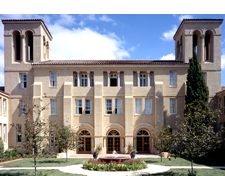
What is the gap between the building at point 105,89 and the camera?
1244 inches

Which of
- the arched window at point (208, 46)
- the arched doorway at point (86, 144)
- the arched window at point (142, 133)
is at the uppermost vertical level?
the arched window at point (208, 46)

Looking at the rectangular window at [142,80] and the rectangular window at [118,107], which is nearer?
the rectangular window at [118,107]

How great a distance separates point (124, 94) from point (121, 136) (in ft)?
17.5

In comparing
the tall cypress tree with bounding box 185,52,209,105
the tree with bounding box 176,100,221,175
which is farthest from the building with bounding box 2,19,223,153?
the tree with bounding box 176,100,221,175

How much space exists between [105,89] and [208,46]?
52.5ft

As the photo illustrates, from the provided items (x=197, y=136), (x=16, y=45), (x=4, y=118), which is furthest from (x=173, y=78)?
(x=4, y=118)

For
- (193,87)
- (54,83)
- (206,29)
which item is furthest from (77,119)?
(206,29)

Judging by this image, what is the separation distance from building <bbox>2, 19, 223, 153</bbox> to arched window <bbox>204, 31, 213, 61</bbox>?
0.26 metres

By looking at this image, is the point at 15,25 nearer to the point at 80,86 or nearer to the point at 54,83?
the point at 54,83

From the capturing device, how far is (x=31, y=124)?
646 inches

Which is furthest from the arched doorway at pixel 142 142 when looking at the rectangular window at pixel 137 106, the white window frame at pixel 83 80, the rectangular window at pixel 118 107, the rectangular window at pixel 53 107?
the rectangular window at pixel 53 107

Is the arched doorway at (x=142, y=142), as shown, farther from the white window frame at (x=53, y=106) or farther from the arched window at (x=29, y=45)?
the arched window at (x=29, y=45)

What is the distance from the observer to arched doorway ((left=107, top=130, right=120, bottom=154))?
32.0 metres

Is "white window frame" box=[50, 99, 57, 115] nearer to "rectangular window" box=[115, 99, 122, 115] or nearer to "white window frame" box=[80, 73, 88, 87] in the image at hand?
"white window frame" box=[80, 73, 88, 87]
